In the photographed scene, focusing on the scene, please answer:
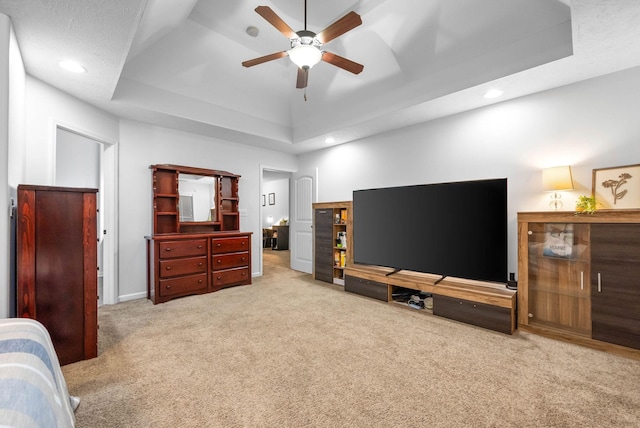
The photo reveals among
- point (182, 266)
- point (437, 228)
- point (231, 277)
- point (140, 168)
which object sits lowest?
point (231, 277)

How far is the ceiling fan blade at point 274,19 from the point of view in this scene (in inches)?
81.6

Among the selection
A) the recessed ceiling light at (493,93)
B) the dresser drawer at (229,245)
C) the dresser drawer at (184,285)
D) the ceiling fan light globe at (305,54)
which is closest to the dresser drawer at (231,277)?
the dresser drawer at (184,285)

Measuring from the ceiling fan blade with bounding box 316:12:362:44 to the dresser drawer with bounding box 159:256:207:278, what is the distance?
319 centimetres

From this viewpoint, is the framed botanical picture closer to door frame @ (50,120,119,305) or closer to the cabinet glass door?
the cabinet glass door

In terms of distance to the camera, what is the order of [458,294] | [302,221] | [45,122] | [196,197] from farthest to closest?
[302,221]
[196,197]
[458,294]
[45,122]

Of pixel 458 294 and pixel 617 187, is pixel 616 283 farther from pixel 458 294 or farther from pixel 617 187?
pixel 458 294

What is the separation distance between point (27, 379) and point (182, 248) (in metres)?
2.93

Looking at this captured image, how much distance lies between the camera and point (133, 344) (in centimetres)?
244

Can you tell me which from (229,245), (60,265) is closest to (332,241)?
(229,245)

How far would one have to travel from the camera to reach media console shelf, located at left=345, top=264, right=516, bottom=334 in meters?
2.71

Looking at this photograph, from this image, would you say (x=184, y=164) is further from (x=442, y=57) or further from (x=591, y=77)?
(x=591, y=77)

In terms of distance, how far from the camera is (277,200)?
10.2 metres

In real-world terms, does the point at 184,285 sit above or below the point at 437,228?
below

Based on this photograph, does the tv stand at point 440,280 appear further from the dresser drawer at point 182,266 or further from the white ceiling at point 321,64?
the dresser drawer at point 182,266
